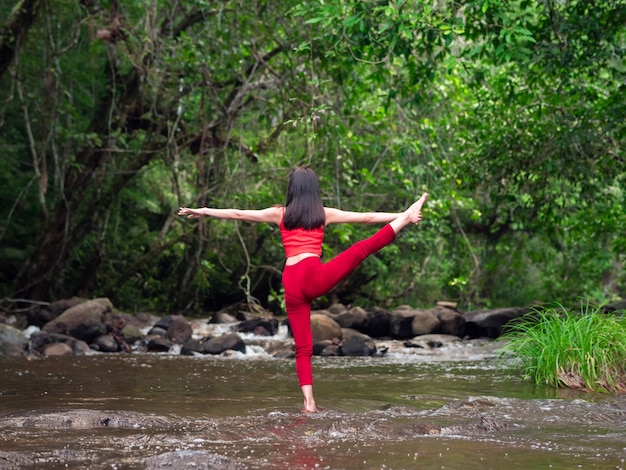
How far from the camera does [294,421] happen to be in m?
5.55

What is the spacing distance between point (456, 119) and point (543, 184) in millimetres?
2939

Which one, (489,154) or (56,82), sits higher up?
(56,82)

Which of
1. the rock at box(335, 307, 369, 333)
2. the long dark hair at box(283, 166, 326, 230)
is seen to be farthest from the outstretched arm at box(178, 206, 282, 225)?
the rock at box(335, 307, 369, 333)

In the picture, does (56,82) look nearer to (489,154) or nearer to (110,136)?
(110,136)

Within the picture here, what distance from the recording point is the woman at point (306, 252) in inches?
230

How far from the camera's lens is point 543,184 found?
13.1 meters

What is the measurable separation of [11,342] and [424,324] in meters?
7.62

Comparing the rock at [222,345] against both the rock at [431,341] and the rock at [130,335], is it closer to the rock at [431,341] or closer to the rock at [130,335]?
the rock at [130,335]

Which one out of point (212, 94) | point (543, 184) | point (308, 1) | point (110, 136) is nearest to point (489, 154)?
point (543, 184)

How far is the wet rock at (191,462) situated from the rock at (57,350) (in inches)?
311

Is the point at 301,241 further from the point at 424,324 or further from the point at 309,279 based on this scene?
the point at 424,324

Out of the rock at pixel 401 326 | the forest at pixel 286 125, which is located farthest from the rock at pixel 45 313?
the rock at pixel 401 326

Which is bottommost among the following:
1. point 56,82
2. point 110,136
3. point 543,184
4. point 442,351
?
point 442,351

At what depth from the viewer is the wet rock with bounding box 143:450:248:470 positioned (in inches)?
157
